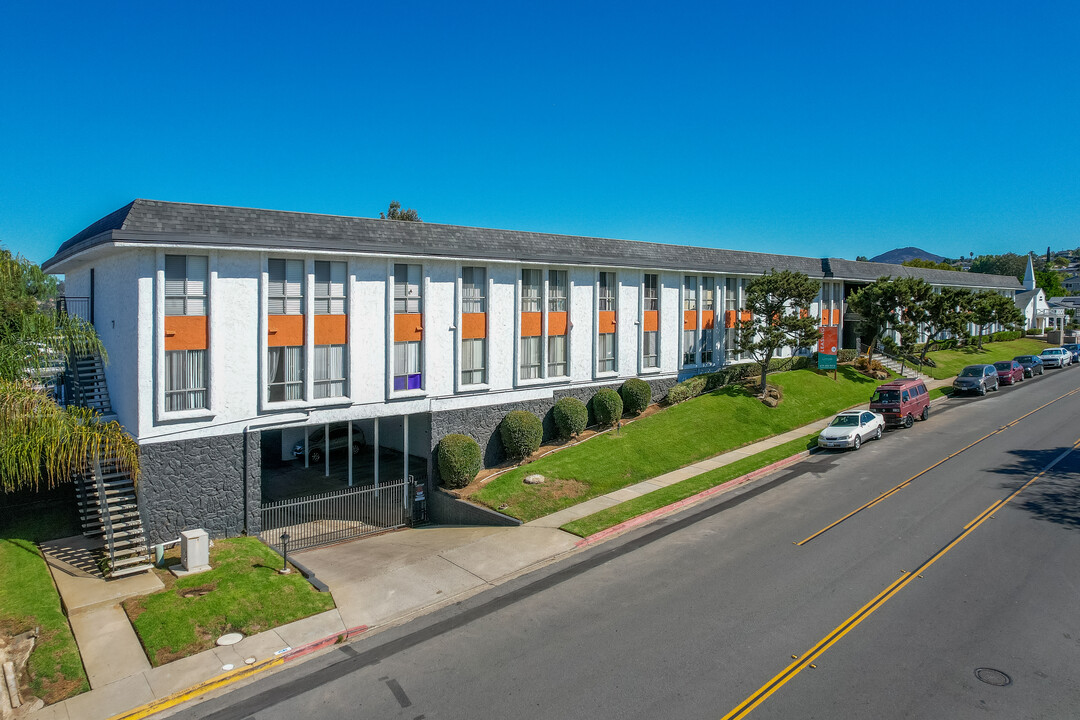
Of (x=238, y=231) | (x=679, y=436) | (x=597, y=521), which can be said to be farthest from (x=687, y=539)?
(x=238, y=231)

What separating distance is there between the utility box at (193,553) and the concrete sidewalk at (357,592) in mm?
739

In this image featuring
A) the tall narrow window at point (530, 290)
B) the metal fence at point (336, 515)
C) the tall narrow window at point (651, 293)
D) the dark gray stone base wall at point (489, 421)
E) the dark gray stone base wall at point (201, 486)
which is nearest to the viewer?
the dark gray stone base wall at point (201, 486)

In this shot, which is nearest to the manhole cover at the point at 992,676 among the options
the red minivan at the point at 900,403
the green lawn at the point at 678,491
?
the green lawn at the point at 678,491

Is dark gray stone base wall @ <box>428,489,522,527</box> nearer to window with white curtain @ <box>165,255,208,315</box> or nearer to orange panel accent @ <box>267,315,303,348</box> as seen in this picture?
orange panel accent @ <box>267,315,303,348</box>

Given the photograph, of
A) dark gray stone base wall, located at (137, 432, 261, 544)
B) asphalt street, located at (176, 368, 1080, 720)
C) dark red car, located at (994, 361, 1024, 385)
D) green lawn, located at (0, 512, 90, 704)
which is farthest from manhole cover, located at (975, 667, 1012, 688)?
dark red car, located at (994, 361, 1024, 385)

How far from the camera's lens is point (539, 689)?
10.8 m

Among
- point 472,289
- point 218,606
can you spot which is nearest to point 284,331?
point 472,289

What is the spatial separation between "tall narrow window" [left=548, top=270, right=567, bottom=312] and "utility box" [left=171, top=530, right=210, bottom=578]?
53.8 ft

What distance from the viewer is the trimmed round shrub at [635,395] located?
3080cm

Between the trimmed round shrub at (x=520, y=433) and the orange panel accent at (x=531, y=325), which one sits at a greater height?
the orange panel accent at (x=531, y=325)

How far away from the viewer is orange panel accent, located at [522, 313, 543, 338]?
2788cm

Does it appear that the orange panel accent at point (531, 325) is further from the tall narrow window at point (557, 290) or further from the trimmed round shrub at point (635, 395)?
the trimmed round shrub at point (635, 395)

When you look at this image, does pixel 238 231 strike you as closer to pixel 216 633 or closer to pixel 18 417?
pixel 18 417

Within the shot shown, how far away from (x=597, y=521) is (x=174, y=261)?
48.7 ft
